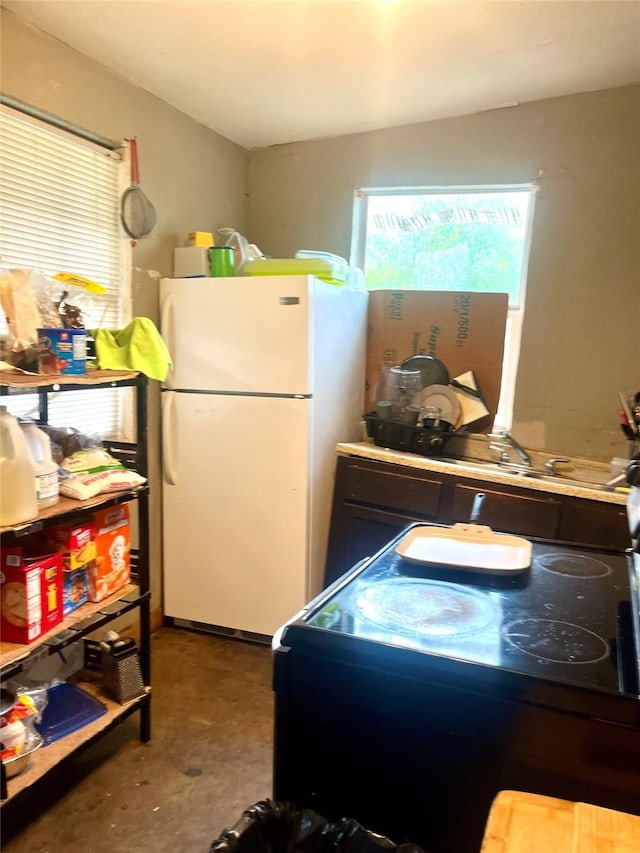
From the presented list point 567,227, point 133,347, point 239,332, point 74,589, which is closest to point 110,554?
point 74,589

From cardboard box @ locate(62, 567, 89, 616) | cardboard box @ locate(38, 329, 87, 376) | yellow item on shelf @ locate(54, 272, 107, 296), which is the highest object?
yellow item on shelf @ locate(54, 272, 107, 296)

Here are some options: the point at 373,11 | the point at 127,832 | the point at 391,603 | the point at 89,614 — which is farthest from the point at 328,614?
the point at 373,11

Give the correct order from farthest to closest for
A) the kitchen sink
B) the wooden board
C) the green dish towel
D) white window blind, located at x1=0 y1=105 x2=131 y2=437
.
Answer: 1. the kitchen sink
2. white window blind, located at x1=0 y1=105 x2=131 y2=437
3. the green dish towel
4. the wooden board

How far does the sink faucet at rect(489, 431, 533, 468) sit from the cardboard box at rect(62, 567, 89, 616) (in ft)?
6.17

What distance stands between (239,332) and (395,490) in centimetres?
96

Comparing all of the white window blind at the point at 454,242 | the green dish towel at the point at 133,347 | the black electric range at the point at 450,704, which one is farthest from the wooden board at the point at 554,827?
the white window blind at the point at 454,242

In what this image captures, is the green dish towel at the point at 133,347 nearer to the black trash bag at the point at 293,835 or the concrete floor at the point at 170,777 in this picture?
the concrete floor at the point at 170,777

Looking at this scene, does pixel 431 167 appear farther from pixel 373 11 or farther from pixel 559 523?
pixel 559 523

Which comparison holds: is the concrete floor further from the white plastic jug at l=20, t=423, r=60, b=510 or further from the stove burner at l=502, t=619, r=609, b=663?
the stove burner at l=502, t=619, r=609, b=663

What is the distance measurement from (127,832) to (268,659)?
40.7 inches

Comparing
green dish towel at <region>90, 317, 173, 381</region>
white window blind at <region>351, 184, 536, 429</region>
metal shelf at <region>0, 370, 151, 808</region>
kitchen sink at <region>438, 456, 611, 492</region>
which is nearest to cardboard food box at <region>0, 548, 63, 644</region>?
metal shelf at <region>0, 370, 151, 808</region>

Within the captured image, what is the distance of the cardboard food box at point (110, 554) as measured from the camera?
1980mm

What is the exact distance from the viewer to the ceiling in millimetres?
2025

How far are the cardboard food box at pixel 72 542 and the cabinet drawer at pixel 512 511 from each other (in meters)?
1.44
